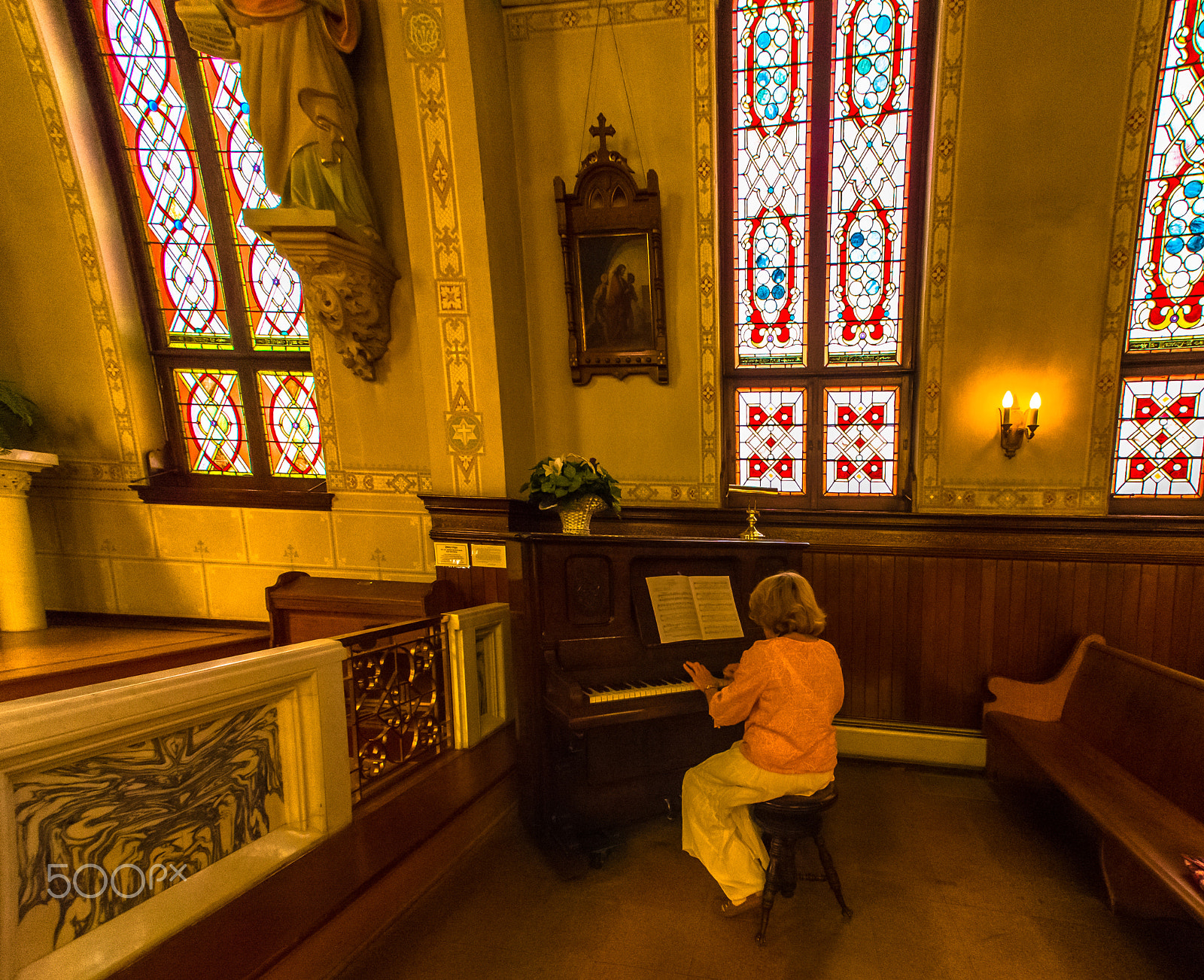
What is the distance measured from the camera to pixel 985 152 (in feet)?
10.7

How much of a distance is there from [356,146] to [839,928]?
218 inches

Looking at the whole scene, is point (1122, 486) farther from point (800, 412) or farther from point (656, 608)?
point (656, 608)

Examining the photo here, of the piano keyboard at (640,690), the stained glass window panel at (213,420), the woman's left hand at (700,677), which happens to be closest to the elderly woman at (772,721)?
the woman's left hand at (700,677)

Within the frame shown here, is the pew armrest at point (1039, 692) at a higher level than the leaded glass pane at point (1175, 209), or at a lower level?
lower

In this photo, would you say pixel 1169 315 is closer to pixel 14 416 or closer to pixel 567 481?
pixel 567 481

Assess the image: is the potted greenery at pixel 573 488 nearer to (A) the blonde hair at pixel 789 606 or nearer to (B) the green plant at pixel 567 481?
(B) the green plant at pixel 567 481

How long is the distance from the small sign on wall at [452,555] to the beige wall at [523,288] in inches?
17.1

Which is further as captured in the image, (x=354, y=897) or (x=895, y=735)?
(x=895, y=735)

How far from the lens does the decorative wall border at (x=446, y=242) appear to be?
329 centimetres

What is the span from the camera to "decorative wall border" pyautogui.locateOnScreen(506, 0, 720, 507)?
3.50 metres

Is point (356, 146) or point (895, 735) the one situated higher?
point (356, 146)

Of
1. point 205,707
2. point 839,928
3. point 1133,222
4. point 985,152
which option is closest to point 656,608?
point 839,928

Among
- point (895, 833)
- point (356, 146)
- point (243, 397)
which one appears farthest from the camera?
point (243, 397)

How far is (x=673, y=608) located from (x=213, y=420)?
4.77 meters
